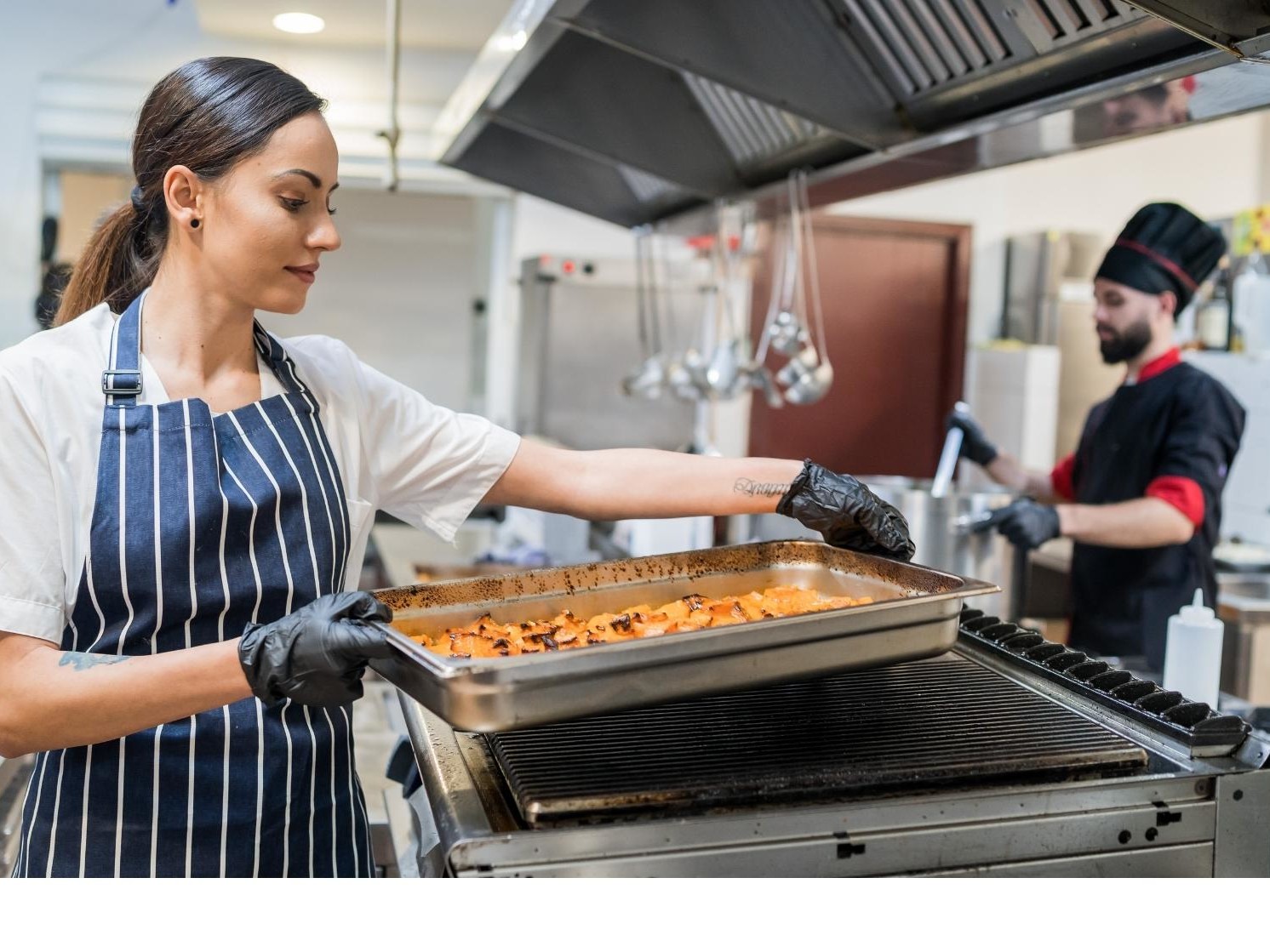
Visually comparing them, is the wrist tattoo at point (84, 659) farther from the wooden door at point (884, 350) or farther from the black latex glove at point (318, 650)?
the wooden door at point (884, 350)

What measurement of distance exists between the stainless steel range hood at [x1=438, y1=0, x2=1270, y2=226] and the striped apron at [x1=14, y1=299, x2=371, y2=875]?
1076 millimetres

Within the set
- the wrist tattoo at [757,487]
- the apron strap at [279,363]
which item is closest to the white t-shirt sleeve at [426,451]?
the apron strap at [279,363]

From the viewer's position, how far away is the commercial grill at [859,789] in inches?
44.9

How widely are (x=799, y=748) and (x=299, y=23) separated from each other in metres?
5.19

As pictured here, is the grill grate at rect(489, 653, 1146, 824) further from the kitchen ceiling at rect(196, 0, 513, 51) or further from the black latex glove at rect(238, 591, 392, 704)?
the kitchen ceiling at rect(196, 0, 513, 51)

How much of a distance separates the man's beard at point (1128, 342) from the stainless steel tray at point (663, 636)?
5.53ft

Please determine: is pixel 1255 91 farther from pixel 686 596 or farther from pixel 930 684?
pixel 686 596

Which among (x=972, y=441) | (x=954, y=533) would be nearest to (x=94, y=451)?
(x=954, y=533)

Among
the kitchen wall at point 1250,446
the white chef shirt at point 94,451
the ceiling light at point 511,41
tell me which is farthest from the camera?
the kitchen wall at point 1250,446

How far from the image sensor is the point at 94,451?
1.38 m

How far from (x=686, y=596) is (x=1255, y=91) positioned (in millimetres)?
1026

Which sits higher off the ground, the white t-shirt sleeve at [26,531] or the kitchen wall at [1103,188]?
the kitchen wall at [1103,188]

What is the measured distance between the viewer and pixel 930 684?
1563 mm
